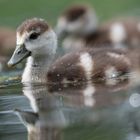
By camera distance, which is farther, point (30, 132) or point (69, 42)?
point (69, 42)

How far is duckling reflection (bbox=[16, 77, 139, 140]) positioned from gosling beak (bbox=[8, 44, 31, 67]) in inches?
8.1

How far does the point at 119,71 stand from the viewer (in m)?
6.38

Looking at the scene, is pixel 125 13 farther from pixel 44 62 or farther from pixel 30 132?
pixel 30 132

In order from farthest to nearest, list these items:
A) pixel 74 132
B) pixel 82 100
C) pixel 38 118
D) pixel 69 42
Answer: pixel 69 42 → pixel 82 100 → pixel 38 118 → pixel 74 132

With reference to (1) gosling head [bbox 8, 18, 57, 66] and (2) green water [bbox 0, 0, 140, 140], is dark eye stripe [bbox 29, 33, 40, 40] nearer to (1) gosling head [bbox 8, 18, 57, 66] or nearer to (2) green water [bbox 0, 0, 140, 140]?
(1) gosling head [bbox 8, 18, 57, 66]

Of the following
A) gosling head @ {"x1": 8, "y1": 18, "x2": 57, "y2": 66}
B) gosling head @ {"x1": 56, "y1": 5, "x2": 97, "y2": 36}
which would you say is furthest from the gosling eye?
gosling head @ {"x1": 56, "y1": 5, "x2": 97, "y2": 36}

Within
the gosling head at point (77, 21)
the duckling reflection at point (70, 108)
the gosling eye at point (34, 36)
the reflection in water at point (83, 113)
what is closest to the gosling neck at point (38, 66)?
the gosling eye at point (34, 36)

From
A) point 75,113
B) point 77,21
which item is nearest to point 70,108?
point 75,113

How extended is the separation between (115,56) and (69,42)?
3045 millimetres

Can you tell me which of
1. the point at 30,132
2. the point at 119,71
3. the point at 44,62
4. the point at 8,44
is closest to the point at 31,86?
the point at 44,62

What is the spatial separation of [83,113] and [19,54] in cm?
125

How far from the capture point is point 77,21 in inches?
388

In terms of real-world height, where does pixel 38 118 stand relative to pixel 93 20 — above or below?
below

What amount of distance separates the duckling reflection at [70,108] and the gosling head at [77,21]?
3.44m
